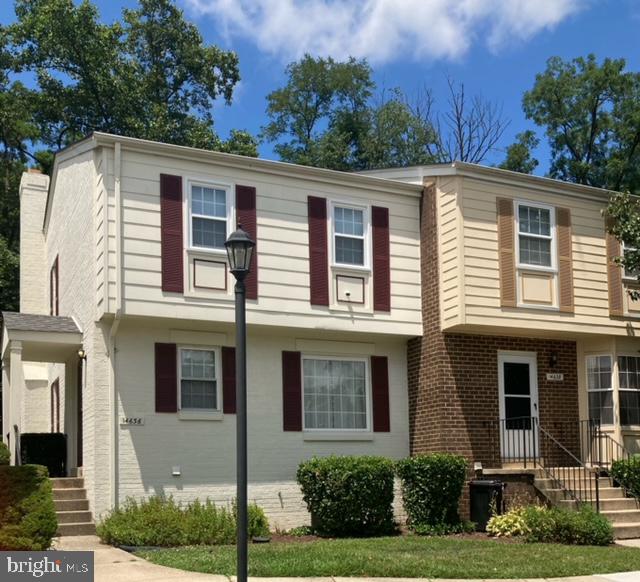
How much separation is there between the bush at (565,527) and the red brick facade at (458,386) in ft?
8.41

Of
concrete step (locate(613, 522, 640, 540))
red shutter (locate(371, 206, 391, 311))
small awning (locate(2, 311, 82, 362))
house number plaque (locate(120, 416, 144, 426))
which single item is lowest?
concrete step (locate(613, 522, 640, 540))

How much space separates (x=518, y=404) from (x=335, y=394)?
3.56m

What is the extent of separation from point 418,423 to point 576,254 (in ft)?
14.8

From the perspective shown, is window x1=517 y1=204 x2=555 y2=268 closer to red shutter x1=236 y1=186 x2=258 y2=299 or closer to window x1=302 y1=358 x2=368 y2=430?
window x1=302 y1=358 x2=368 y2=430

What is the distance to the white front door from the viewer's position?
17.5 metres

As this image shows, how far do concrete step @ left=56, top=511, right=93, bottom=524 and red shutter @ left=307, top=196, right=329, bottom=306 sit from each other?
17.3 ft

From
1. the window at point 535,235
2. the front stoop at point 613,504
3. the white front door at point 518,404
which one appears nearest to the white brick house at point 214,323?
the white front door at point 518,404

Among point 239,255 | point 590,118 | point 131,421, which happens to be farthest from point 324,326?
point 590,118

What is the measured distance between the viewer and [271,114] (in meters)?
40.0

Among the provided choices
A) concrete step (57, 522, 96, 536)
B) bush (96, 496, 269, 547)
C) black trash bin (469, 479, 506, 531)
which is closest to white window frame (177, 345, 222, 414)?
bush (96, 496, 269, 547)

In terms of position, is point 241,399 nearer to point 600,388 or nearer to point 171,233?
point 171,233

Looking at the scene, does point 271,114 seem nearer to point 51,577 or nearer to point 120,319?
point 120,319

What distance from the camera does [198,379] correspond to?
53.0 ft

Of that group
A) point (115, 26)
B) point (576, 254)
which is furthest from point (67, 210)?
point (115, 26)
